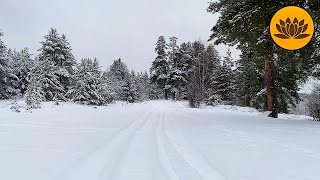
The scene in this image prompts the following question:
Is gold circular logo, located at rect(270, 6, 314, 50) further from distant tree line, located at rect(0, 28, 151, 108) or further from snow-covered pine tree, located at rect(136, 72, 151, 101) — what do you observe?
snow-covered pine tree, located at rect(136, 72, 151, 101)

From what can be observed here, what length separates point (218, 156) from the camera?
623cm

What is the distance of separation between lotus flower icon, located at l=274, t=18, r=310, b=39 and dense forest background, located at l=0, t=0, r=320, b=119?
0.51 meters

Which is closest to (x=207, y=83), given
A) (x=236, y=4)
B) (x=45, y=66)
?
(x=45, y=66)

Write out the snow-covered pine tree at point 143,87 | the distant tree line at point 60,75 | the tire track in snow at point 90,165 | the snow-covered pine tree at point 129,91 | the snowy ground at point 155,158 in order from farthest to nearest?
the snow-covered pine tree at point 143,87
the snow-covered pine tree at point 129,91
the distant tree line at point 60,75
the snowy ground at point 155,158
the tire track in snow at point 90,165

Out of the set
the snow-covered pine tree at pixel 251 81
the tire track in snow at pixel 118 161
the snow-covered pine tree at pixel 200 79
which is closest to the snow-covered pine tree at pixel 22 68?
the snow-covered pine tree at pixel 200 79

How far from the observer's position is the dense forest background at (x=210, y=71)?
587 inches

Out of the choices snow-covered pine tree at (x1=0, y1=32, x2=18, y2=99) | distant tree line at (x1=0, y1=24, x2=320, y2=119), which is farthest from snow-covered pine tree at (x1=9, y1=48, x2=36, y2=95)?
snow-covered pine tree at (x1=0, y1=32, x2=18, y2=99)

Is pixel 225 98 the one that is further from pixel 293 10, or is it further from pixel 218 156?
pixel 218 156

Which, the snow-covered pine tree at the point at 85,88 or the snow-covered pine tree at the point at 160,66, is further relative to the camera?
the snow-covered pine tree at the point at 160,66

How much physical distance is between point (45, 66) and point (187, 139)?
32.9 metres

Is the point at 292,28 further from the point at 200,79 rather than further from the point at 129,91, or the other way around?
the point at 129,91

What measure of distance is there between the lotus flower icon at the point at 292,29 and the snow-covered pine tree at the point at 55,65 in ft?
98.9

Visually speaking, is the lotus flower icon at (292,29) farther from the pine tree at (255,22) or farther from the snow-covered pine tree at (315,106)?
the snow-covered pine tree at (315,106)

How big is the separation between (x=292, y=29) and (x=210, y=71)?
40202 mm
